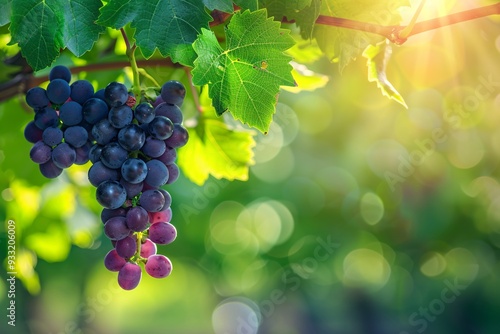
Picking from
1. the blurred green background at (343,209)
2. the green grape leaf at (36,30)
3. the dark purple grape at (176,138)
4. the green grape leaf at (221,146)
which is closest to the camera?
the green grape leaf at (36,30)

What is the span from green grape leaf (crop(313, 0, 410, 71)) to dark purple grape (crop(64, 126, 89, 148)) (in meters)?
0.33

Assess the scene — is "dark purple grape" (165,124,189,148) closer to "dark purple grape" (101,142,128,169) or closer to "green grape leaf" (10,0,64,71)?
"dark purple grape" (101,142,128,169)

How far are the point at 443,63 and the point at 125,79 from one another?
104 inches

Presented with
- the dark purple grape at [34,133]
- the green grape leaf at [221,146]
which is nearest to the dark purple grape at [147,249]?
the dark purple grape at [34,133]

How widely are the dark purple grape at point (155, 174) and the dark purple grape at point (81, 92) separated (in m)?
0.13

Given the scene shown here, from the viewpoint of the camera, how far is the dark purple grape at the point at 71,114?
0.77m

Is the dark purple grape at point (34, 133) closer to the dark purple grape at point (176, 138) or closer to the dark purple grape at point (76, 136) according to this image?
the dark purple grape at point (76, 136)

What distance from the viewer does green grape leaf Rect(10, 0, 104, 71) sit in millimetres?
673

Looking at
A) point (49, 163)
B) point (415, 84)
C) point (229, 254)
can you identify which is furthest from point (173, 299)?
Result: point (49, 163)

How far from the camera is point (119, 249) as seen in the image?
735 millimetres

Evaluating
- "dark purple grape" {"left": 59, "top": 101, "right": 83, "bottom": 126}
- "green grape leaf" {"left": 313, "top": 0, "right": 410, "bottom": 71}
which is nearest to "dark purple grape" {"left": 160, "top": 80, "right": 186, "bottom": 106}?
"dark purple grape" {"left": 59, "top": 101, "right": 83, "bottom": 126}

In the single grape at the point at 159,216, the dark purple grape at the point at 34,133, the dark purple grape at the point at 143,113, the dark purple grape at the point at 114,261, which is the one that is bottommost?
the dark purple grape at the point at 114,261

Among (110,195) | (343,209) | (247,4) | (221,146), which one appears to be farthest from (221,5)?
(343,209)

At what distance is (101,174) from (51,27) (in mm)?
170
